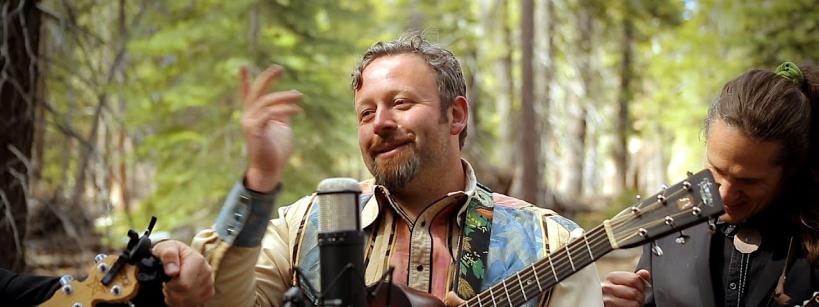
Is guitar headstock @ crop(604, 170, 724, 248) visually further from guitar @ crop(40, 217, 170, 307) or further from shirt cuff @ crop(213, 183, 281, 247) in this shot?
guitar @ crop(40, 217, 170, 307)

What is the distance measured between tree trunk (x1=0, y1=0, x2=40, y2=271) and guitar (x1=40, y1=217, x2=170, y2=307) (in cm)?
351

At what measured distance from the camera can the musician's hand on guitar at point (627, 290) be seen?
304 centimetres

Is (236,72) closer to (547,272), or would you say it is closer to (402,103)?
(402,103)

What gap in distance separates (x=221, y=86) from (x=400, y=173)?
370 inches

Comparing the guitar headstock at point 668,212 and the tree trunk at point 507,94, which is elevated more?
the guitar headstock at point 668,212

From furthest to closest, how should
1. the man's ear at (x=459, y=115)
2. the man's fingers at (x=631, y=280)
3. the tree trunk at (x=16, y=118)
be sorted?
the tree trunk at (x=16, y=118), the man's ear at (x=459, y=115), the man's fingers at (x=631, y=280)

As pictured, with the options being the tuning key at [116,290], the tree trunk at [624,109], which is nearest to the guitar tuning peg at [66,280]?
the tuning key at [116,290]

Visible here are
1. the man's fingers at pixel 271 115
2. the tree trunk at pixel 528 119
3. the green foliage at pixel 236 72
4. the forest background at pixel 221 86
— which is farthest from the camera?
the tree trunk at pixel 528 119

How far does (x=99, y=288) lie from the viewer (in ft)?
8.02

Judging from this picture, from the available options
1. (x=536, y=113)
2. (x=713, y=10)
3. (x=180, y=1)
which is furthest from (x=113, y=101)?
(x=713, y=10)

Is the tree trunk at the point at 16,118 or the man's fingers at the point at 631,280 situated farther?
the tree trunk at the point at 16,118

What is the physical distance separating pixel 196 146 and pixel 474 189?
9.47 metres

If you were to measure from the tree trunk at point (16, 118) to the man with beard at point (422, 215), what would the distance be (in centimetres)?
321

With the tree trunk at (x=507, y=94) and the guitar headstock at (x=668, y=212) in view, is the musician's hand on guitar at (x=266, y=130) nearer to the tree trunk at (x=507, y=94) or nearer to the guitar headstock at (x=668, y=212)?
the guitar headstock at (x=668, y=212)
